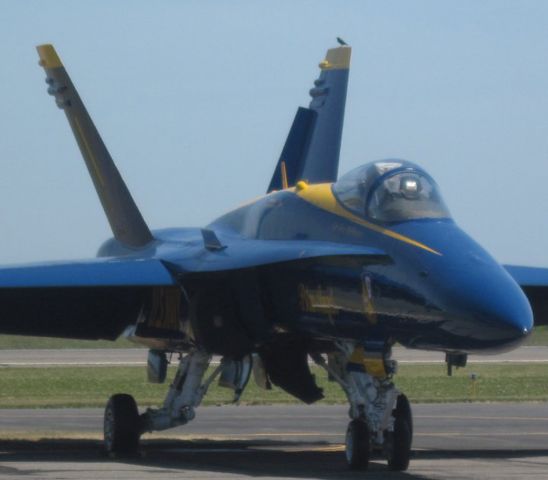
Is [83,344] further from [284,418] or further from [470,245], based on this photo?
[470,245]

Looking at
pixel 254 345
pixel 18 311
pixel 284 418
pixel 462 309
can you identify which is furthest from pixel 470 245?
pixel 284 418

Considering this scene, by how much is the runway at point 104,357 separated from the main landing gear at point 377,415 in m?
28.2

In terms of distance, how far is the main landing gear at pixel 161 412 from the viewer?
59.4 feet

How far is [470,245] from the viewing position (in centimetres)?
1387

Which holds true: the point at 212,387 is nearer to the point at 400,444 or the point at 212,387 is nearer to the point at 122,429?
the point at 122,429

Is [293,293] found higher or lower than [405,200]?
lower

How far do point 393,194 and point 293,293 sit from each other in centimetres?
165

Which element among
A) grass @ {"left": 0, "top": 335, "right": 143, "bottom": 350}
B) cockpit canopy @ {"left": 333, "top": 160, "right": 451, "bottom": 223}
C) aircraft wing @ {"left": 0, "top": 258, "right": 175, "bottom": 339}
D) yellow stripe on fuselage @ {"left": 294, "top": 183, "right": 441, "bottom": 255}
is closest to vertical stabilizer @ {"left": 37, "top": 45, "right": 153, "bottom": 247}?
aircraft wing @ {"left": 0, "top": 258, "right": 175, "bottom": 339}

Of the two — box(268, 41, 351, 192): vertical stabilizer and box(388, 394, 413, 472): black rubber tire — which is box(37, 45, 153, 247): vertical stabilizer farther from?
box(388, 394, 413, 472): black rubber tire

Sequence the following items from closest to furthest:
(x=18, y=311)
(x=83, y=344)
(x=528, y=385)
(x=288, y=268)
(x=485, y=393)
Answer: (x=288, y=268)
(x=18, y=311)
(x=485, y=393)
(x=528, y=385)
(x=83, y=344)

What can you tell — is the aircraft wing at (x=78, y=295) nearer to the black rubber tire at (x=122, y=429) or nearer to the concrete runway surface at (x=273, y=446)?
the black rubber tire at (x=122, y=429)

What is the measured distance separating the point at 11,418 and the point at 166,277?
868 centimetres

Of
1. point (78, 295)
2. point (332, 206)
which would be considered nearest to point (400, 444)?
point (332, 206)

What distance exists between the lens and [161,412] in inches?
722
